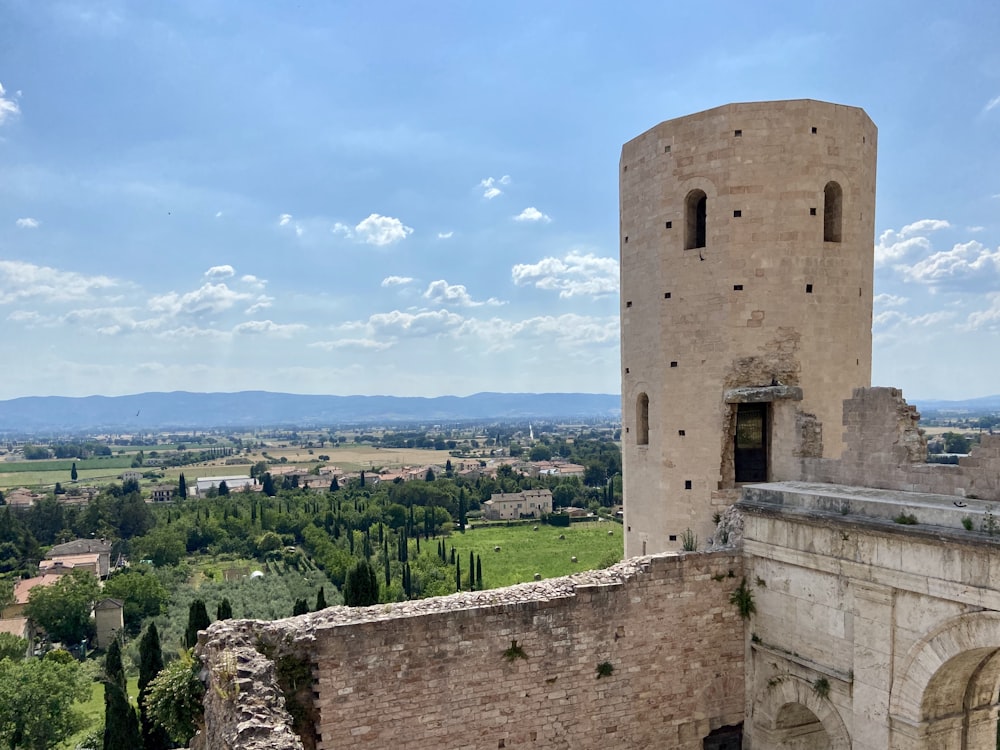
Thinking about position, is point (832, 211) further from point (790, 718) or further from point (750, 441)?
point (790, 718)

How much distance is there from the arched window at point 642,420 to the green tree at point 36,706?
27.5 m

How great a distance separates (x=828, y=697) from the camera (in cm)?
975

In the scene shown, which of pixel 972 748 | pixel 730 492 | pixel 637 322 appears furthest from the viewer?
pixel 637 322

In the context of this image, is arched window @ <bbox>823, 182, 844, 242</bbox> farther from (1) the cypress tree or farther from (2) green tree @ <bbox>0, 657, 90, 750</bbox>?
(2) green tree @ <bbox>0, 657, 90, 750</bbox>

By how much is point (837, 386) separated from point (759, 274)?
2.50m

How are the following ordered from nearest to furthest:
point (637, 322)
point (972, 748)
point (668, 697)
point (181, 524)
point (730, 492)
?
point (972, 748), point (668, 697), point (730, 492), point (637, 322), point (181, 524)

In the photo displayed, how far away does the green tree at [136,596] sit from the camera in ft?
185

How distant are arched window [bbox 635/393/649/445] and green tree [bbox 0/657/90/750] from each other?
27456 millimetres

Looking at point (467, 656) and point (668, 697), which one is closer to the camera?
point (467, 656)

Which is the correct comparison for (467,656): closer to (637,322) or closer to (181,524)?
(637,322)

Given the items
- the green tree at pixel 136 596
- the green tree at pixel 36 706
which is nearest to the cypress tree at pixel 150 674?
the green tree at pixel 36 706

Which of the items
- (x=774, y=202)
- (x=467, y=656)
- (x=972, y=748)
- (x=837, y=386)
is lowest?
(x=972, y=748)

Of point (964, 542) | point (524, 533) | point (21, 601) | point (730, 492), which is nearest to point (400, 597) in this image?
point (21, 601)

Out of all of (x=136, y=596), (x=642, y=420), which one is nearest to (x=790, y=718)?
(x=642, y=420)
